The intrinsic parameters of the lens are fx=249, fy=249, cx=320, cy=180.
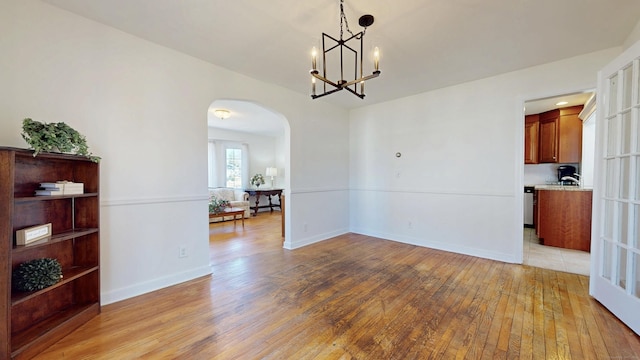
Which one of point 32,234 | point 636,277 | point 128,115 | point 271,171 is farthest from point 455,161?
point 271,171

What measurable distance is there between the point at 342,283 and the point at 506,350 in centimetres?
149

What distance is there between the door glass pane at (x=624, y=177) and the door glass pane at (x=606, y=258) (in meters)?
0.48

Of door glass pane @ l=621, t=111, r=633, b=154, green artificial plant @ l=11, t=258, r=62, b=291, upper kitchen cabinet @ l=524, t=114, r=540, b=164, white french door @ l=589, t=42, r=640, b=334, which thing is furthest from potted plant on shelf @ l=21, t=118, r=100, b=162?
upper kitchen cabinet @ l=524, t=114, r=540, b=164

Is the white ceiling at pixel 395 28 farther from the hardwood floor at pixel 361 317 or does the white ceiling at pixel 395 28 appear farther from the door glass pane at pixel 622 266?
the hardwood floor at pixel 361 317

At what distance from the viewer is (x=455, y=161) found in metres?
3.90

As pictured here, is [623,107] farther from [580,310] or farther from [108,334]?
[108,334]

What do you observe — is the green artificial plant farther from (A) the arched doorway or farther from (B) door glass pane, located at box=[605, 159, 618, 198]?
(B) door glass pane, located at box=[605, 159, 618, 198]

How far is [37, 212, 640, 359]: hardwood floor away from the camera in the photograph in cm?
171

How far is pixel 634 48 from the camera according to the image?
201cm

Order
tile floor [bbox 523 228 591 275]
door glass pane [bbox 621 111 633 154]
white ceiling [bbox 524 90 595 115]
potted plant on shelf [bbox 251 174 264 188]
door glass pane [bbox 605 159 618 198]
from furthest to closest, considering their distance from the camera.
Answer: potted plant on shelf [bbox 251 174 264 188], white ceiling [bbox 524 90 595 115], tile floor [bbox 523 228 591 275], door glass pane [bbox 605 159 618 198], door glass pane [bbox 621 111 633 154]

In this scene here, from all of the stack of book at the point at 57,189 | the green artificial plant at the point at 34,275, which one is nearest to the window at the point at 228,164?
the stack of book at the point at 57,189

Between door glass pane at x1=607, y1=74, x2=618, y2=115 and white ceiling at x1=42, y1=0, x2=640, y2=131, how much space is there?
52 centimetres

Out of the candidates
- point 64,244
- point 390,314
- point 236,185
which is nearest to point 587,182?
point 390,314

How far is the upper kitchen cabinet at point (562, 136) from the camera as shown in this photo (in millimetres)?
4738
